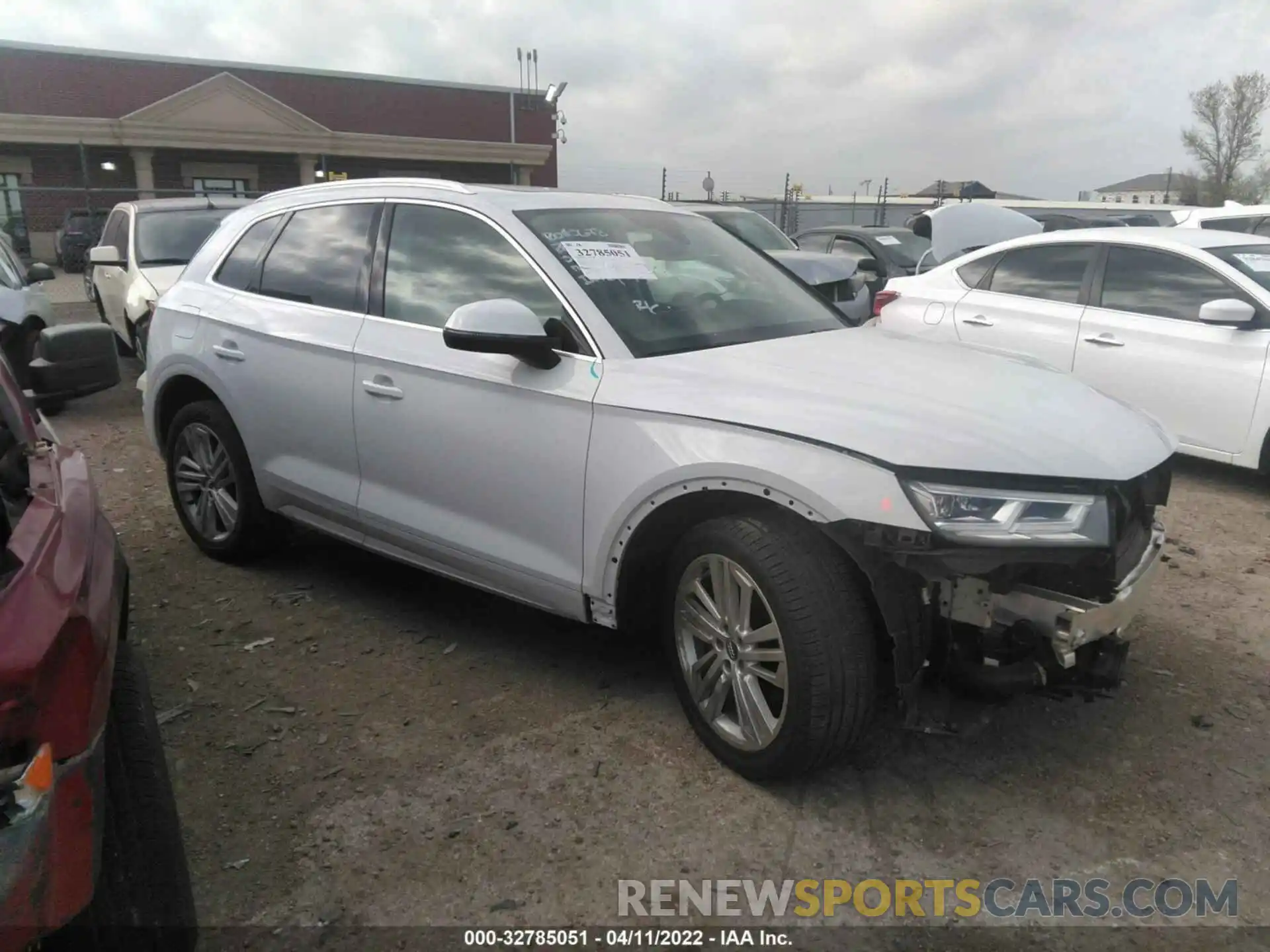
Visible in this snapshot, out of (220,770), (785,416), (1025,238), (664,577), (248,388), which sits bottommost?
(220,770)

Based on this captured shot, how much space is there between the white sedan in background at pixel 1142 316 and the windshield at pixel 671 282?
1.45 meters

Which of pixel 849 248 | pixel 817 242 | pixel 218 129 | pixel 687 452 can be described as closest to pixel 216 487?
pixel 687 452

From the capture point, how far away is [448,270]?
3.56 metres

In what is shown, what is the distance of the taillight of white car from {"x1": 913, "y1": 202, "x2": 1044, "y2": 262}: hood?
57.6 inches

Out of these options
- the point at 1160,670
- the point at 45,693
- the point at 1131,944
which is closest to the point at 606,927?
the point at 1131,944

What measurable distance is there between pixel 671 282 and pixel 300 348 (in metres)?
1.59

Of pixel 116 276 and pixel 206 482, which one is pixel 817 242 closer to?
pixel 116 276

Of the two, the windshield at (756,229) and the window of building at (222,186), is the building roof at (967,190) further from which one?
the window of building at (222,186)

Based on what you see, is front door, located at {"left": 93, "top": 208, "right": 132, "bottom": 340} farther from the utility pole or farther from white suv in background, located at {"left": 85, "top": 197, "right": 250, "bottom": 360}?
the utility pole

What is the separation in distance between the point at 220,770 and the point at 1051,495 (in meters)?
2.61

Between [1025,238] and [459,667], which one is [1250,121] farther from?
[459,667]

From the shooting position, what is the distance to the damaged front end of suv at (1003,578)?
2449 mm

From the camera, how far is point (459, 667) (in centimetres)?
365

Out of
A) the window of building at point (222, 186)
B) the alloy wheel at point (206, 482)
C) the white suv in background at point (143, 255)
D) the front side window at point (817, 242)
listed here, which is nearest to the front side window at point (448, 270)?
the alloy wheel at point (206, 482)
